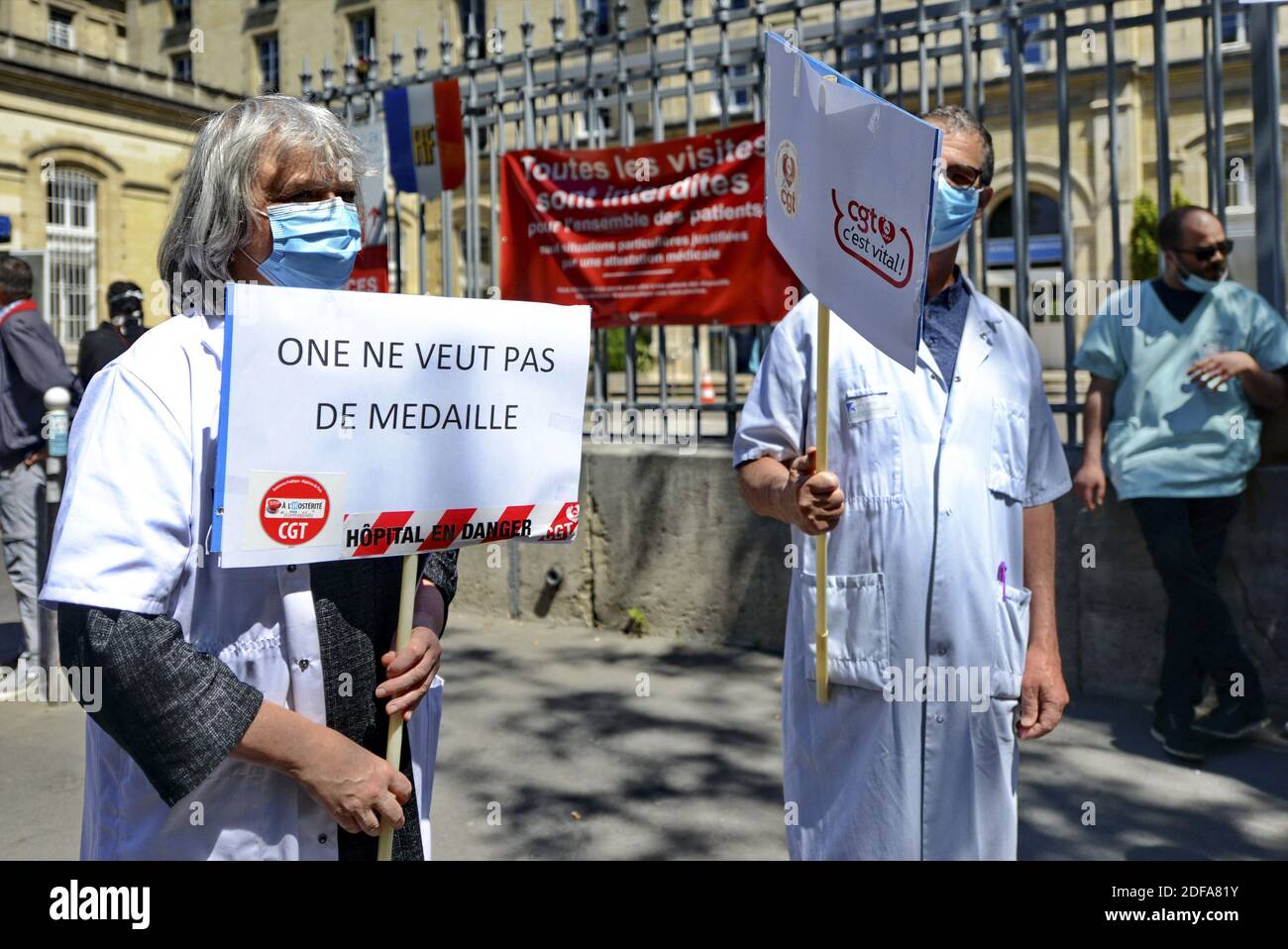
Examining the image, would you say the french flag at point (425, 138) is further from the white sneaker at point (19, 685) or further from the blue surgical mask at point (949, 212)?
the blue surgical mask at point (949, 212)

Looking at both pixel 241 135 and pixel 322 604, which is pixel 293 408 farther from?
pixel 241 135

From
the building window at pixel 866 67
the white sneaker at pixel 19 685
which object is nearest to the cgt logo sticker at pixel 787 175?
the building window at pixel 866 67

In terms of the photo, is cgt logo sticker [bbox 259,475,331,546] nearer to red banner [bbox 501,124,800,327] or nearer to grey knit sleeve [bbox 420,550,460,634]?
grey knit sleeve [bbox 420,550,460,634]

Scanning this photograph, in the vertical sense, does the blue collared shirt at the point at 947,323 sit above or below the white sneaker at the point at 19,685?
above

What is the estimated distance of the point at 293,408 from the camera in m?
1.58

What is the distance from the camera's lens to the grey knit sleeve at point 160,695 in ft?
4.96

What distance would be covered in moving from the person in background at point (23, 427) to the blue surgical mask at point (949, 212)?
4.93 metres

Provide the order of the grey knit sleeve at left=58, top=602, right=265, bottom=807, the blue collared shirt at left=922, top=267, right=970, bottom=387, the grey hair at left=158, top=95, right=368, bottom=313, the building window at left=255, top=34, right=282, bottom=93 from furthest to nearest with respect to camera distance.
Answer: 1. the building window at left=255, top=34, right=282, bottom=93
2. the blue collared shirt at left=922, top=267, right=970, bottom=387
3. the grey hair at left=158, top=95, right=368, bottom=313
4. the grey knit sleeve at left=58, top=602, right=265, bottom=807

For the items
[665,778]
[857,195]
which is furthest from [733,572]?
[857,195]

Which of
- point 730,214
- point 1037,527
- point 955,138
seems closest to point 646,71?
point 730,214

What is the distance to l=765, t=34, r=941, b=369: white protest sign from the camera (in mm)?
1955

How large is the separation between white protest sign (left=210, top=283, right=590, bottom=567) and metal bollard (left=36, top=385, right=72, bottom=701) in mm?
4387
